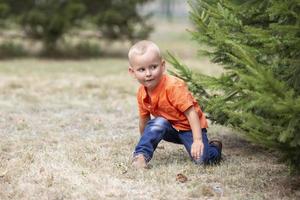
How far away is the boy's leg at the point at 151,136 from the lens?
450cm

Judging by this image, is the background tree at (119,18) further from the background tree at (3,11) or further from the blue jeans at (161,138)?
the blue jeans at (161,138)

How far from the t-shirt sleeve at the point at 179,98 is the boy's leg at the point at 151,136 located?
0.17 metres

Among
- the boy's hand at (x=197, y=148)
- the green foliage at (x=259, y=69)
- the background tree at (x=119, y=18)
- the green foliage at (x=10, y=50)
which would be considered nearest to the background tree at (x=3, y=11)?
the green foliage at (x=10, y=50)

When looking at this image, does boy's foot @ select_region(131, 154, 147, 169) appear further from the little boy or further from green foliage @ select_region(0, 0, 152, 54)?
green foliage @ select_region(0, 0, 152, 54)

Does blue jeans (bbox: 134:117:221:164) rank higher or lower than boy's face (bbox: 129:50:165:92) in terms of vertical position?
lower

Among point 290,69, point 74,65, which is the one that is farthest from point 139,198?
point 74,65

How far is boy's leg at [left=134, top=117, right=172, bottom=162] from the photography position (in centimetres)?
450

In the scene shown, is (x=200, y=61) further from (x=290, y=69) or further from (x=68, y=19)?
(x=290, y=69)

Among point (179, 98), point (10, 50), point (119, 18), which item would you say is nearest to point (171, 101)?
point (179, 98)

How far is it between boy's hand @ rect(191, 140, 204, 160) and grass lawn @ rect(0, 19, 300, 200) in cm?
10

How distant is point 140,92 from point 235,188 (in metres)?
1.17

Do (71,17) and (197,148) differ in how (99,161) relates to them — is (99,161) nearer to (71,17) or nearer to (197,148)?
(197,148)

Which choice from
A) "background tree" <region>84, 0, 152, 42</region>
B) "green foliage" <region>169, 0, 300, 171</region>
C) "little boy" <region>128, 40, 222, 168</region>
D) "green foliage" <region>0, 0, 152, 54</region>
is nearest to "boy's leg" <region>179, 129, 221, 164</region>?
"little boy" <region>128, 40, 222, 168</region>

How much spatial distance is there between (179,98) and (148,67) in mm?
319
